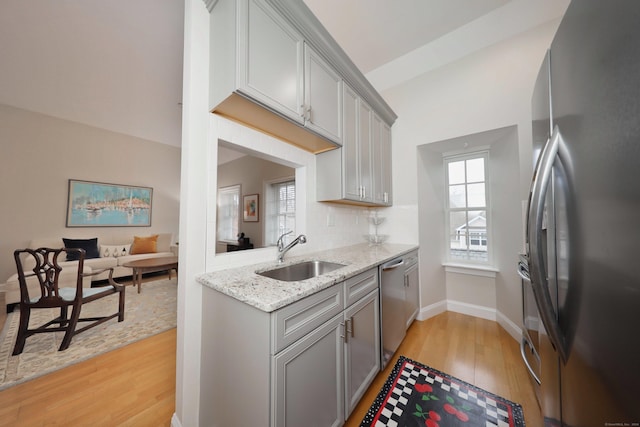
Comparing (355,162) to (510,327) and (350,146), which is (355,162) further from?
(510,327)

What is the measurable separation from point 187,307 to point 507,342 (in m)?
2.79

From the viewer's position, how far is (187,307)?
1.11m

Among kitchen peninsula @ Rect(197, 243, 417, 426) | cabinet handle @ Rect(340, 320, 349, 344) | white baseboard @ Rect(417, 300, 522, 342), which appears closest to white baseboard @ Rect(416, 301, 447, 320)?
white baseboard @ Rect(417, 300, 522, 342)

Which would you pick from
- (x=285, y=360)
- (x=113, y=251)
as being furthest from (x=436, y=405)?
(x=113, y=251)

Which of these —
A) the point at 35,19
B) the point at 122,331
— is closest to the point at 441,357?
the point at 122,331

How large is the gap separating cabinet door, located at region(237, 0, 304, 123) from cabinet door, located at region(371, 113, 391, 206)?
119 cm

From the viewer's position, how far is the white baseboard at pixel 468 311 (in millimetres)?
2207

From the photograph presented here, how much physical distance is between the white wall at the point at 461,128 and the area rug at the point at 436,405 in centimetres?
103

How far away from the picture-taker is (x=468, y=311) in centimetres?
259

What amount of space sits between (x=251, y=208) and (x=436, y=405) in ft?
11.6

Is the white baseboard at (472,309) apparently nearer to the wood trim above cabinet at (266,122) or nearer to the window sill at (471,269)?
the window sill at (471,269)

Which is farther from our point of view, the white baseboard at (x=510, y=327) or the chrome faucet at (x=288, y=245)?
the white baseboard at (x=510, y=327)

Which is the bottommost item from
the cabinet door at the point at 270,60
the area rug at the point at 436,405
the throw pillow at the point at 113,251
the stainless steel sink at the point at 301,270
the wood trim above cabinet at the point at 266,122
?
the area rug at the point at 436,405

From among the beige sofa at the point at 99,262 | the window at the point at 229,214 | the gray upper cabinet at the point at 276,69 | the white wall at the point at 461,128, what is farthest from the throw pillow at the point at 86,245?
the white wall at the point at 461,128
